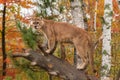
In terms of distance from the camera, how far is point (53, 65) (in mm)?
7918

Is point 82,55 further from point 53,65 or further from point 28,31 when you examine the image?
point 28,31

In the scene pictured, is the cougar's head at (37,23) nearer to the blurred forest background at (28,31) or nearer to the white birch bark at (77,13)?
the blurred forest background at (28,31)

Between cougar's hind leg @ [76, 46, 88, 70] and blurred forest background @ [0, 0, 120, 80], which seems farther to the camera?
cougar's hind leg @ [76, 46, 88, 70]

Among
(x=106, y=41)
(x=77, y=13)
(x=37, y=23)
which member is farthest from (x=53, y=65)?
(x=106, y=41)

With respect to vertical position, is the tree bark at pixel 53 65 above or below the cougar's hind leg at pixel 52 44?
below

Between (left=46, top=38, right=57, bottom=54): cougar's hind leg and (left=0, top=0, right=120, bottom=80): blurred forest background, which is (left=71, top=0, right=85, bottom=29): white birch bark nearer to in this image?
(left=0, top=0, right=120, bottom=80): blurred forest background

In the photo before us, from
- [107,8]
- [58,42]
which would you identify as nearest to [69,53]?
[107,8]

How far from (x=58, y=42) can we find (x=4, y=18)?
290 inches

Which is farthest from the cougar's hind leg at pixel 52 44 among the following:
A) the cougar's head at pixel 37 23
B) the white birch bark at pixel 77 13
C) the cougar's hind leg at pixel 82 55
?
the white birch bark at pixel 77 13

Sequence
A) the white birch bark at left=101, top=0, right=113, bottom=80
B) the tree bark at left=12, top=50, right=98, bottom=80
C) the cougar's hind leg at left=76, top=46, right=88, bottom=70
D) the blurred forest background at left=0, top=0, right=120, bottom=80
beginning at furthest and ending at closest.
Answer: the white birch bark at left=101, top=0, right=113, bottom=80, the cougar's hind leg at left=76, top=46, right=88, bottom=70, the blurred forest background at left=0, top=0, right=120, bottom=80, the tree bark at left=12, top=50, right=98, bottom=80

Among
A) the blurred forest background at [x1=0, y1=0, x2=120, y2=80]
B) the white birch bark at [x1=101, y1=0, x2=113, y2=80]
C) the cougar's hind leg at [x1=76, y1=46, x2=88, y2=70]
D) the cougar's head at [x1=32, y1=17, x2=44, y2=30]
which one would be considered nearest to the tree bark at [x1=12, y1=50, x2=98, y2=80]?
the blurred forest background at [x1=0, y1=0, x2=120, y2=80]

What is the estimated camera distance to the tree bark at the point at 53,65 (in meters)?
7.78

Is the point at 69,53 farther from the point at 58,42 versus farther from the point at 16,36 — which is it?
the point at 58,42

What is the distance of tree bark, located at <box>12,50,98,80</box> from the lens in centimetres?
778
